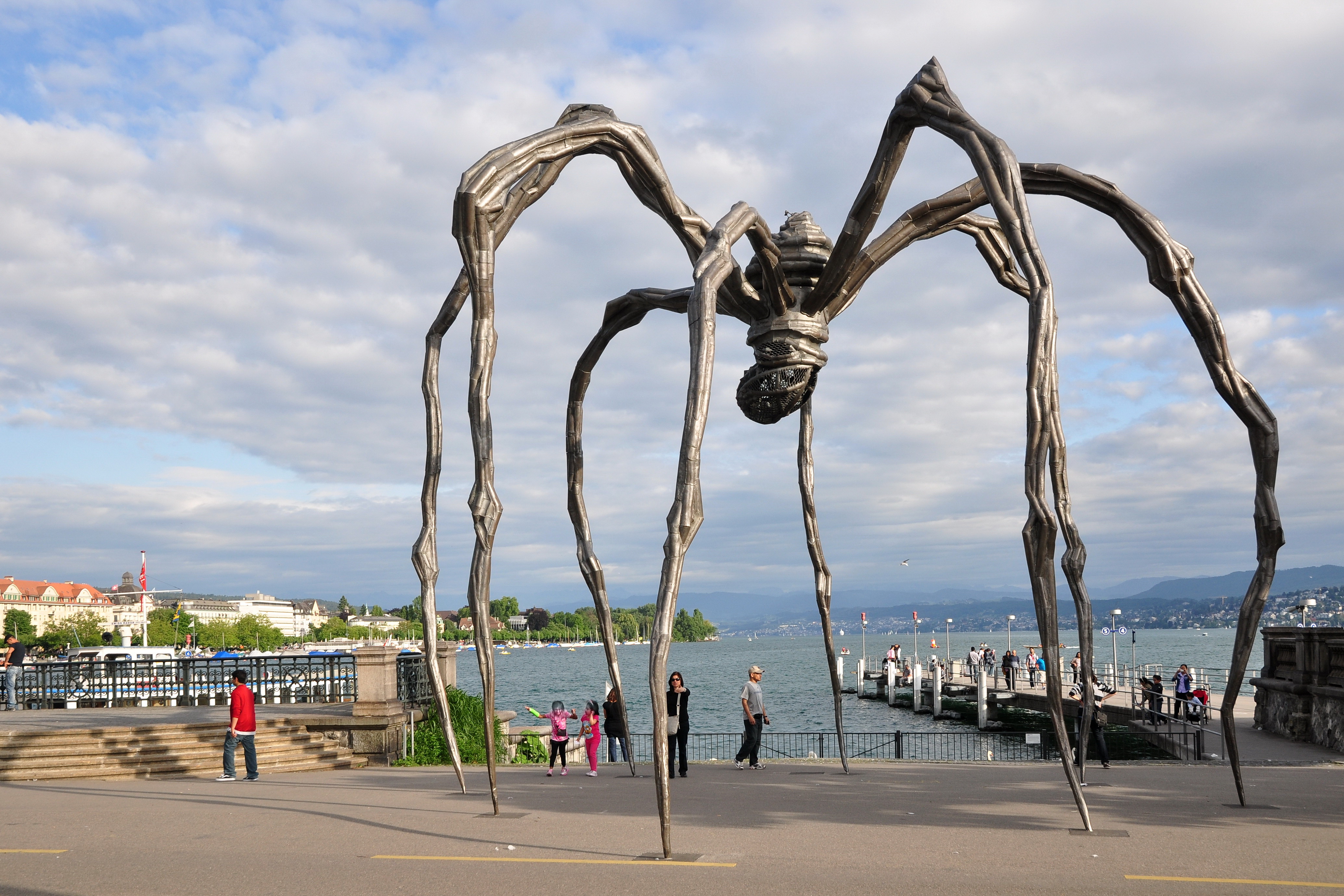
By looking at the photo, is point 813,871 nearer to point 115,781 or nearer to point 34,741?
point 115,781

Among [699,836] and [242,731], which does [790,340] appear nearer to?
[699,836]

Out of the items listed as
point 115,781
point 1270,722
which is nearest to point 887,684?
point 1270,722

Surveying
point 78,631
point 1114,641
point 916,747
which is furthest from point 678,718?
point 78,631

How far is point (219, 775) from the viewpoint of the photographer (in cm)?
1408

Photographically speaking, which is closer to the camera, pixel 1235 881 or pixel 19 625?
pixel 1235 881

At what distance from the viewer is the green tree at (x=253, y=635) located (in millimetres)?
143125

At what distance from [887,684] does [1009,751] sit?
79.9 ft

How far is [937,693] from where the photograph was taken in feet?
151

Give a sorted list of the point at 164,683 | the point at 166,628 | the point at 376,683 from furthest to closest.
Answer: the point at 166,628 → the point at 164,683 → the point at 376,683

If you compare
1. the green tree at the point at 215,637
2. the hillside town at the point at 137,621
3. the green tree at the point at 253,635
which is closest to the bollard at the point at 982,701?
the hillside town at the point at 137,621

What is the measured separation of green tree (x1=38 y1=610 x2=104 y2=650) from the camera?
10788 centimetres

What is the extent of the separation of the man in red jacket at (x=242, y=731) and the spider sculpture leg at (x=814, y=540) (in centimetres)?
713

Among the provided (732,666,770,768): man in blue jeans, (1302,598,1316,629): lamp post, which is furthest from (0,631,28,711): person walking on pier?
(1302,598,1316,629): lamp post

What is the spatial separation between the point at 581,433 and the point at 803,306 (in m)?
2.94
